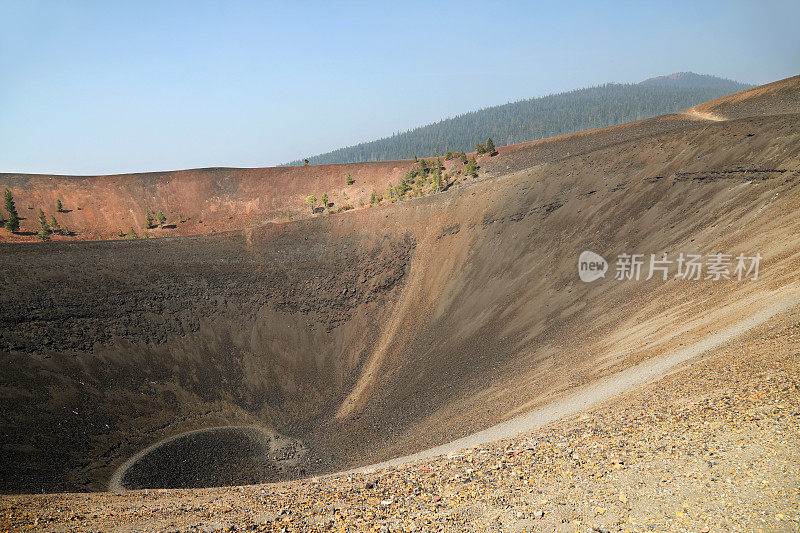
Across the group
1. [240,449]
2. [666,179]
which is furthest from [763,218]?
[240,449]

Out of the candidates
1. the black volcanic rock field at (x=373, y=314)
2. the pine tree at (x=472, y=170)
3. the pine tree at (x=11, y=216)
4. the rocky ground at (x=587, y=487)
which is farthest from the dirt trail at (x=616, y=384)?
the pine tree at (x=11, y=216)

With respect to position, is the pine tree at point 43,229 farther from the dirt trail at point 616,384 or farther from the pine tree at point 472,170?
the dirt trail at point 616,384

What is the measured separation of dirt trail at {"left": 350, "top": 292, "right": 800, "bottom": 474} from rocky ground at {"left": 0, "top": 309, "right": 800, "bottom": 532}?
2461 mm

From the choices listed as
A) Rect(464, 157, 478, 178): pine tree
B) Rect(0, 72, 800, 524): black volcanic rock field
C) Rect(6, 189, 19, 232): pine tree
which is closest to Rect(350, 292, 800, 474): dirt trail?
Rect(0, 72, 800, 524): black volcanic rock field

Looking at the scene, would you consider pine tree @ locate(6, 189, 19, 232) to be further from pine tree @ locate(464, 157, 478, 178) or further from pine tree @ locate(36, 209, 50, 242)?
pine tree @ locate(464, 157, 478, 178)

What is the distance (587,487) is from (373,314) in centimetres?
2714

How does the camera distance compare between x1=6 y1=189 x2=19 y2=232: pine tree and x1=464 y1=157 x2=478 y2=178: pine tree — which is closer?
x1=464 y1=157 x2=478 y2=178: pine tree

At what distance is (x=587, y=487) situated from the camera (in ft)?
29.9

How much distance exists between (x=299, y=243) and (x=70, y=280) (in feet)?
59.8

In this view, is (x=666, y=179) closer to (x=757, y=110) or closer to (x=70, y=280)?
(x=757, y=110)

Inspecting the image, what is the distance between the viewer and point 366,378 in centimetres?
3055

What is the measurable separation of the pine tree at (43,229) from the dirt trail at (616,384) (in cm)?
5707

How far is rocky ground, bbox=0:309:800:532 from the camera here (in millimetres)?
7840

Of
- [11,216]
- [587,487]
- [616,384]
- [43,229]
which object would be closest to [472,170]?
[616,384]
